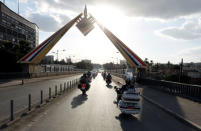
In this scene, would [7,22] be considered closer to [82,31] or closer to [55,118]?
[82,31]

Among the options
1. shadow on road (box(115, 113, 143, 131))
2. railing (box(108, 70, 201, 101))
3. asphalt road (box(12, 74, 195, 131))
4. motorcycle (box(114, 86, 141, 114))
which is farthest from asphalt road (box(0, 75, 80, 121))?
railing (box(108, 70, 201, 101))

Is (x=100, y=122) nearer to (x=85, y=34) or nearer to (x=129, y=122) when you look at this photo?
(x=129, y=122)

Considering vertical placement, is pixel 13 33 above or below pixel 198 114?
above

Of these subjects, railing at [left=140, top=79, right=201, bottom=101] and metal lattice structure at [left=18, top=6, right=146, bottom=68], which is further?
metal lattice structure at [left=18, top=6, right=146, bottom=68]

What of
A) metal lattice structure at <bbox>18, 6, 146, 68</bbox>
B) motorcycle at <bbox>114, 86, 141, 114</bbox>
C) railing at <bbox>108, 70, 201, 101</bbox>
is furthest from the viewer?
metal lattice structure at <bbox>18, 6, 146, 68</bbox>

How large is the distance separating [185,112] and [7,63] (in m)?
38.6

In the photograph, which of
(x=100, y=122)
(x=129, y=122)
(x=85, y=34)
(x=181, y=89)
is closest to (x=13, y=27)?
(x=85, y=34)

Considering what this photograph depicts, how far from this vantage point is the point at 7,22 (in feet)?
237

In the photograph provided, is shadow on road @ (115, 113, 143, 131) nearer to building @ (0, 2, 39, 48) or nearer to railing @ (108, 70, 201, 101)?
railing @ (108, 70, 201, 101)

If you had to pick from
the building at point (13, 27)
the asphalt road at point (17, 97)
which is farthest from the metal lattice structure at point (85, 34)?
the building at point (13, 27)

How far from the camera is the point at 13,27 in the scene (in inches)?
3078

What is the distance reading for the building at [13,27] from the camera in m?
68.9

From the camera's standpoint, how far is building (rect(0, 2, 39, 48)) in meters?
68.9

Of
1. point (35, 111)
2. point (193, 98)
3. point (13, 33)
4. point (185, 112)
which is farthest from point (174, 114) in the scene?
point (13, 33)
